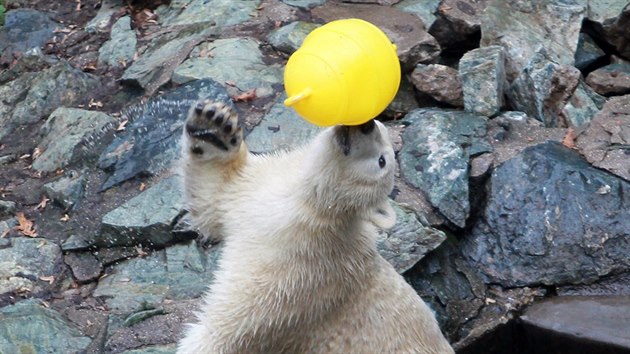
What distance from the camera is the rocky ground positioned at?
581 cm

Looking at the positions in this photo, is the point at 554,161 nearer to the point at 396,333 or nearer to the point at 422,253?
the point at 422,253

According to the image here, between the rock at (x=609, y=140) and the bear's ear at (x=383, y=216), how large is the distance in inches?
115

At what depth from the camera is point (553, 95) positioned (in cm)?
705

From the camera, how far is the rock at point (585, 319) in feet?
18.4

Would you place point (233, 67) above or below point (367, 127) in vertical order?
below

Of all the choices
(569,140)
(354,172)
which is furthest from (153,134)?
(354,172)

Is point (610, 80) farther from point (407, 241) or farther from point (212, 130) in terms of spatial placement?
point (212, 130)

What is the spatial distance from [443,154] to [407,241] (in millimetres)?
766

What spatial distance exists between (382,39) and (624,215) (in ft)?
10.8

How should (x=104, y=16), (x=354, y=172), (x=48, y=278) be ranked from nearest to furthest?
1. (x=354, y=172)
2. (x=48, y=278)
3. (x=104, y=16)

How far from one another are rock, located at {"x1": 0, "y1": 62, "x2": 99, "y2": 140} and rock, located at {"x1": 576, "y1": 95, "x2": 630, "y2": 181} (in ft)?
11.3

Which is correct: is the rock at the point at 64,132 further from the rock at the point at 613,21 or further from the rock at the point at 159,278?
the rock at the point at 613,21

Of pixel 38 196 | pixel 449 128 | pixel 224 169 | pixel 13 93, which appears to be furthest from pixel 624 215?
pixel 13 93

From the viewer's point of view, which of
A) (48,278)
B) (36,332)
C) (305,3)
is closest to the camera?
(36,332)
